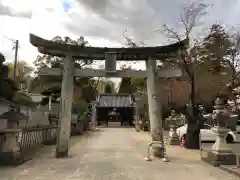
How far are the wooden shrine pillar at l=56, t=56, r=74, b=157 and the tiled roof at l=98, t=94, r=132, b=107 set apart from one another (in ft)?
107

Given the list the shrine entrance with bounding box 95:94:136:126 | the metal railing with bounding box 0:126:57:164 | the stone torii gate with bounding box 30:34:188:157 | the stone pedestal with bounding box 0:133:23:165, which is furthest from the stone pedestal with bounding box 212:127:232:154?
the shrine entrance with bounding box 95:94:136:126

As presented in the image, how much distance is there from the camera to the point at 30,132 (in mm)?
14633

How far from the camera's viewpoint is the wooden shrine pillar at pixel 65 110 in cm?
1288

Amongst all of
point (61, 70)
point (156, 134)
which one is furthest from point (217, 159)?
point (61, 70)

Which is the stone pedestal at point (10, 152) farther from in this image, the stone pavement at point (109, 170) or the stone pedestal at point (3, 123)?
the stone pavement at point (109, 170)

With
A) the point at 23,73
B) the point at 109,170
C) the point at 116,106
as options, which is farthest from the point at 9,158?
the point at 23,73

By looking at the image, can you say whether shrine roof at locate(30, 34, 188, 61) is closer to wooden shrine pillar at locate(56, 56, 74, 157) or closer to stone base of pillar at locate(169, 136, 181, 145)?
wooden shrine pillar at locate(56, 56, 74, 157)

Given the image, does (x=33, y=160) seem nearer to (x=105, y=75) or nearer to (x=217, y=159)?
(x=105, y=75)

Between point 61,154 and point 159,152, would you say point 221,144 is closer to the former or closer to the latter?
point 159,152

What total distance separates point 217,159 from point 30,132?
8752 mm

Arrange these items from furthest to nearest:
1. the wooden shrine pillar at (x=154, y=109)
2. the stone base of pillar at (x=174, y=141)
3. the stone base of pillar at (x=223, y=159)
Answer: the stone base of pillar at (x=174, y=141) → the wooden shrine pillar at (x=154, y=109) → the stone base of pillar at (x=223, y=159)

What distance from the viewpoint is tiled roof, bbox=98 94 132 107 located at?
46344 mm

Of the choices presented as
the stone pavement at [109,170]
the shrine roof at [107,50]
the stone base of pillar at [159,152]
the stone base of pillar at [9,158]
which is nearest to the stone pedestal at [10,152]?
the stone base of pillar at [9,158]

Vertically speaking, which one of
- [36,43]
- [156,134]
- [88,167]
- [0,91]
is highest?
[36,43]
